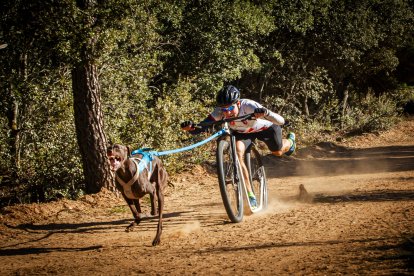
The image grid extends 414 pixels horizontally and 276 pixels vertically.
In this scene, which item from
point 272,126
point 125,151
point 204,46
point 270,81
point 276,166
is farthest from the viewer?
point 270,81

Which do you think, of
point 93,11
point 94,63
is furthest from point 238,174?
point 93,11

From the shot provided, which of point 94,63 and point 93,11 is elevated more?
point 93,11

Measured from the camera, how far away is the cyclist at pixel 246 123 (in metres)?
6.43

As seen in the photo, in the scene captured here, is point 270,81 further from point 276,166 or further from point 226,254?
point 226,254

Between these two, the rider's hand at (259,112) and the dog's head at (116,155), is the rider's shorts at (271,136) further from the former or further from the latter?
the dog's head at (116,155)

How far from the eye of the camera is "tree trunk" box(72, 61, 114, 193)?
859 centimetres

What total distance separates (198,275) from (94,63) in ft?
18.9

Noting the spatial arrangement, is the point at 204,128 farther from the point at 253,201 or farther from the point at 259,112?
the point at 253,201

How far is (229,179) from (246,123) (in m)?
1.04

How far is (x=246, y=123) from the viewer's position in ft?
22.8

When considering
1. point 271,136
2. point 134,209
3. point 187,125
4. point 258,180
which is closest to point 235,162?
point 187,125

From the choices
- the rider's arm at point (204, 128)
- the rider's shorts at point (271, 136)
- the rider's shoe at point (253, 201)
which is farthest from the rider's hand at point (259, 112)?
the rider's shoe at point (253, 201)

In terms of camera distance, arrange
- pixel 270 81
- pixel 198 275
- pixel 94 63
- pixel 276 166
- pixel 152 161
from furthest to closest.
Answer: pixel 270 81, pixel 276 166, pixel 94 63, pixel 152 161, pixel 198 275

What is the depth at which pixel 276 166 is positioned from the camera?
46.3 feet
